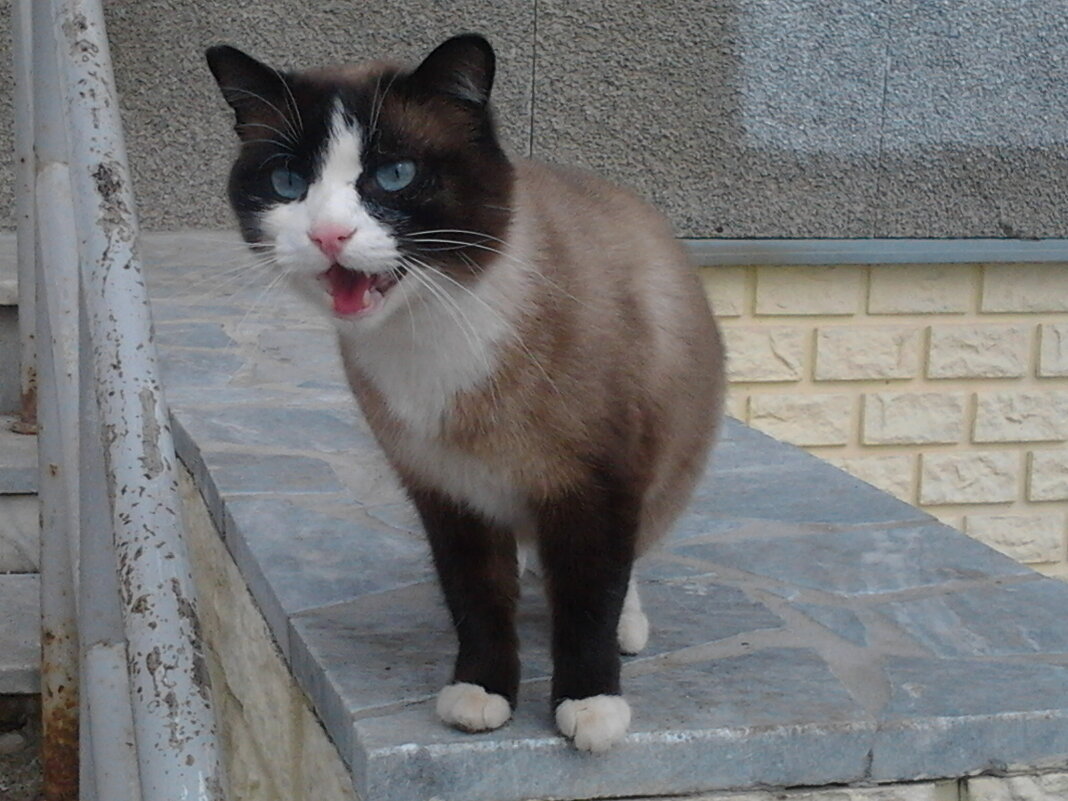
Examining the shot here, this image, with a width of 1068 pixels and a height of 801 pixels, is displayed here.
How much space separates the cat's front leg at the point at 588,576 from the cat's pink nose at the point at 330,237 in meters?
0.38

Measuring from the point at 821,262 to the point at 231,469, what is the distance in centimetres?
230

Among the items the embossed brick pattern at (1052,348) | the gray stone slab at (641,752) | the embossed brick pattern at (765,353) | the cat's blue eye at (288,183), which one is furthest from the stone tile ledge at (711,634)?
the embossed brick pattern at (1052,348)

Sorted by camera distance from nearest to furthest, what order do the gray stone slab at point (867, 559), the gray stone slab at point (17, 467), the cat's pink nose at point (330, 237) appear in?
the cat's pink nose at point (330, 237) → the gray stone slab at point (867, 559) → the gray stone slab at point (17, 467)

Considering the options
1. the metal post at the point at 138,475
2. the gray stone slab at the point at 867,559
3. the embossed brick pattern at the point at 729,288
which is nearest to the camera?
the metal post at the point at 138,475

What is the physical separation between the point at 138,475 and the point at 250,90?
0.47 metres

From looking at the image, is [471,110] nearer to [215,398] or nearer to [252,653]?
[252,653]

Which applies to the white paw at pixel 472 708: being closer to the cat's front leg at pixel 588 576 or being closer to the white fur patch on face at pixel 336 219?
the cat's front leg at pixel 588 576

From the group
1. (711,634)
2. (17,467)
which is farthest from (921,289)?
(17,467)

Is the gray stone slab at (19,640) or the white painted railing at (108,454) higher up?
the white painted railing at (108,454)

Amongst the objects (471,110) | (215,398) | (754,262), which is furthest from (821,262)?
(471,110)

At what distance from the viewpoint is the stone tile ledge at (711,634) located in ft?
4.58

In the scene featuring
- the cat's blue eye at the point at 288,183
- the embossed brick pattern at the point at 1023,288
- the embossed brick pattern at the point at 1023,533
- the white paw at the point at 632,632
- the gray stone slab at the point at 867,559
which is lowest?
the embossed brick pattern at the point at 1023,533

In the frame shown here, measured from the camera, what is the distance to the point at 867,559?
2.07m

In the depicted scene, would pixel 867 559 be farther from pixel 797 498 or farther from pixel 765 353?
pixel 765 353
